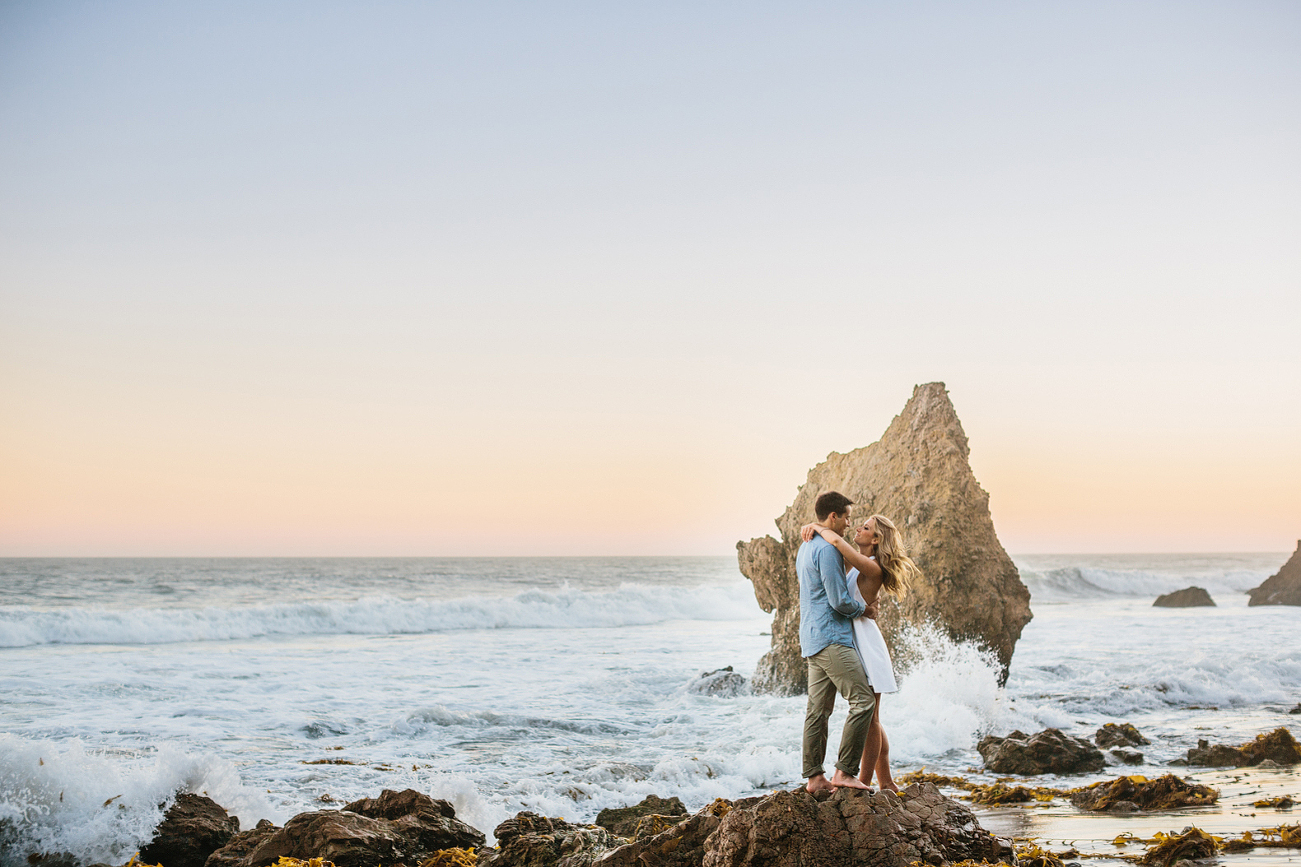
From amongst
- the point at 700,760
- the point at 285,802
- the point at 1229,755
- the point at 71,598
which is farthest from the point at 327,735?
the point at 71,598

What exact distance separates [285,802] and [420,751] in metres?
2.79

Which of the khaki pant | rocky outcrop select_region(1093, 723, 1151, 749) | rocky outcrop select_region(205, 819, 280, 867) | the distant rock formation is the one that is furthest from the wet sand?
rocky outcrop select_region(205, 819, 280, 867)

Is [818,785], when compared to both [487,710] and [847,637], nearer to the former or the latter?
[847,637]

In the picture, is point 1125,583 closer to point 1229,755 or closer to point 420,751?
point 1229,755

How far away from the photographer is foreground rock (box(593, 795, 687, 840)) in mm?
6590

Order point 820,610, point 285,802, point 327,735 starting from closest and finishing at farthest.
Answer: point 820,610, point 285,802, point 327,735

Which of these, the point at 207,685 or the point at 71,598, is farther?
the point at 71,598

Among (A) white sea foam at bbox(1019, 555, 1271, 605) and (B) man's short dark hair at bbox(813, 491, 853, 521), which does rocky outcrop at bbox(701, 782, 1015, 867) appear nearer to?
(B) man's short dark hair at bbox(813, 491, 853, 521)

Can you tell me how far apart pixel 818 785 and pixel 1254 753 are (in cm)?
770

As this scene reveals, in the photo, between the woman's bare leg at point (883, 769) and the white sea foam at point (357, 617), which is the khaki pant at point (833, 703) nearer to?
the woman's bare leg at point (883, 769)

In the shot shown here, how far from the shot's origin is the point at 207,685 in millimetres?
15656

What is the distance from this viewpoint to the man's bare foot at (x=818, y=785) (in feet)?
16.6

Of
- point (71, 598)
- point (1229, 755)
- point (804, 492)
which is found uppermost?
point (804, 492)

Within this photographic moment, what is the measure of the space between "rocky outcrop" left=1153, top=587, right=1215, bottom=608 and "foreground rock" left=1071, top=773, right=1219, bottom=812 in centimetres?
3260
